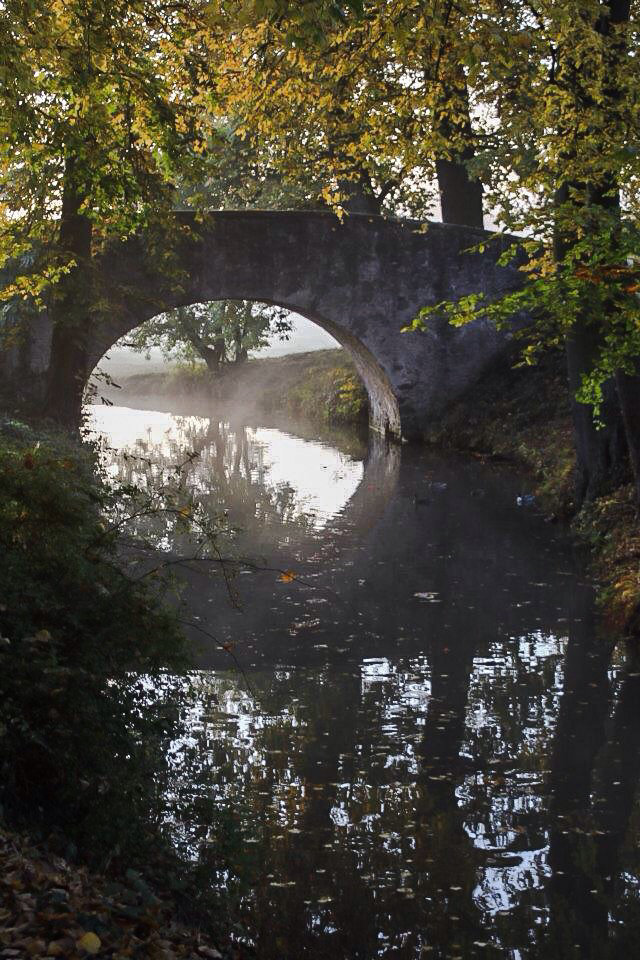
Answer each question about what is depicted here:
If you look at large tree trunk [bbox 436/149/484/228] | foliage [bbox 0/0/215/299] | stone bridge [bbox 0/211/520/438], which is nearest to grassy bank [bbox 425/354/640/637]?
stone bridge [bbox 0/211/520/438]

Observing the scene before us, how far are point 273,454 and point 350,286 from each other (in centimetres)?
410

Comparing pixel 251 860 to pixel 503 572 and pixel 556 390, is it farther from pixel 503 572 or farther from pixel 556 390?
pixel 556 390

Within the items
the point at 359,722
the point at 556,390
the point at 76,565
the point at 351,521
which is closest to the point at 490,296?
the point at 556,390

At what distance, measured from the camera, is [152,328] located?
3231cm

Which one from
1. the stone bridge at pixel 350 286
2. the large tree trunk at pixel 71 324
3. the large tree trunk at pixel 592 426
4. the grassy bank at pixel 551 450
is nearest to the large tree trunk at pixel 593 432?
the large tree trunk at pixel 592 426

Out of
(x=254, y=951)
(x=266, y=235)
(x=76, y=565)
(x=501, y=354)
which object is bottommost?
(x=254, y=951)

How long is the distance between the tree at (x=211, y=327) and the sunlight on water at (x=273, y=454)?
253 centimetres

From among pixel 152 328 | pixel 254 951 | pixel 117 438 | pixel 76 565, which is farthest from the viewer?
pixel 152 328

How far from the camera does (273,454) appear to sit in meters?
23.1

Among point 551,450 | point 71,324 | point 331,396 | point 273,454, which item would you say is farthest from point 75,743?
point 331,396

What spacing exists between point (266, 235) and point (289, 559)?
35.2 ft

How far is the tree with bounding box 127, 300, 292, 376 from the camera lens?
105ft

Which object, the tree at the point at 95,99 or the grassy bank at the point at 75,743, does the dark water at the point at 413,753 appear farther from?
the tree at the point at 95,99

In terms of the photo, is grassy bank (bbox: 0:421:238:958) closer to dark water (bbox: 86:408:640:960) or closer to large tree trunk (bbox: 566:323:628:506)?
dark water (bbox: 86:408:640:960)
